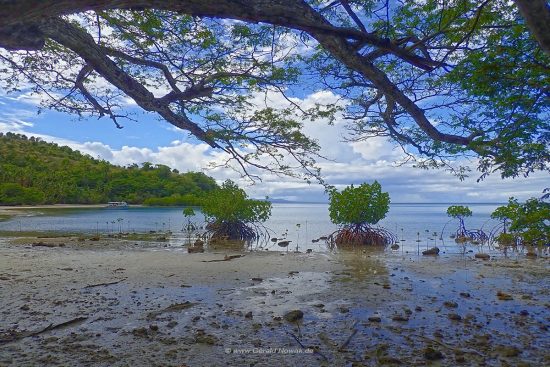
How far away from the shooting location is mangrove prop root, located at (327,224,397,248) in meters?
20.0

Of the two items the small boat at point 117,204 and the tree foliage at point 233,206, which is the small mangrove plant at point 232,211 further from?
the small boat at point 117,204

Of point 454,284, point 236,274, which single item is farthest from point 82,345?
point 454,284

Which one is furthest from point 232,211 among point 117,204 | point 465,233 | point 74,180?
point 74,180

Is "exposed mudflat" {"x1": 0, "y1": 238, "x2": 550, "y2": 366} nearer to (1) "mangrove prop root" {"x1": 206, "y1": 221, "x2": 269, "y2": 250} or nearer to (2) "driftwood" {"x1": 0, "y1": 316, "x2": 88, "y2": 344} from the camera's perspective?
(2) "driftwood" {"x1": 0, "y1": 316, "x2": 88, "y2": 344}

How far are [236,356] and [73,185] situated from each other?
86894 mm

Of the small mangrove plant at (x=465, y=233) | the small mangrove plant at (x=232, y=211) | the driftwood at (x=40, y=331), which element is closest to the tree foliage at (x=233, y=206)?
the small mangrove plant at (x=232, y=211)

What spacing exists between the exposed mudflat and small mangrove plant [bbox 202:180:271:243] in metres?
11.2

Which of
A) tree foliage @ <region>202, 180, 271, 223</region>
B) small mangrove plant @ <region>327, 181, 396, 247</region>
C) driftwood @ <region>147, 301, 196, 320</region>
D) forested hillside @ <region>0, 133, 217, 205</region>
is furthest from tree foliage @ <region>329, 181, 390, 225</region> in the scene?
forested hillside @ <region>0, 133, 217, 205</region>

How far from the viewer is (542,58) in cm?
452

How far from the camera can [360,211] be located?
19844mm

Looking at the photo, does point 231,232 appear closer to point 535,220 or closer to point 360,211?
point 360,211

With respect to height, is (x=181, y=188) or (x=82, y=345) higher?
(x=181, y=188)

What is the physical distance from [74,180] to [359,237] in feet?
255

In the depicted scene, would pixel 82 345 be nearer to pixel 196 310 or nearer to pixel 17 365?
pixel 17 365
